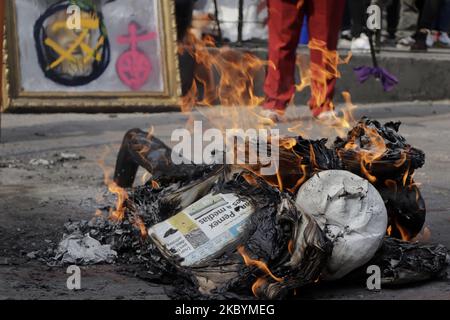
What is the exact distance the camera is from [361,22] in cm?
922

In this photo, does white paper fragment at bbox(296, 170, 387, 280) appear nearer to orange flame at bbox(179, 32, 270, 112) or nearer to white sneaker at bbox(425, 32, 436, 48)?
orange flame at bbox(179, 32, 270, 112)

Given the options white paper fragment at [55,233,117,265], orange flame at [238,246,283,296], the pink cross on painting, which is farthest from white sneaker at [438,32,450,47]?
orange flame at [238,246,283,296]

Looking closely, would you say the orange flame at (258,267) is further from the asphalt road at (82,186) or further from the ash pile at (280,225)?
the asphalt road at (82,186)

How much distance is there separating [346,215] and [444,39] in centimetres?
825

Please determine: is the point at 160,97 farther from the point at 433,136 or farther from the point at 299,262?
the point at 299,262

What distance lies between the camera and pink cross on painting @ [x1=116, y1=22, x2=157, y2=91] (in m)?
8.85

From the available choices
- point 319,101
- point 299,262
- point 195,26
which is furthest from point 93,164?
point 195,26

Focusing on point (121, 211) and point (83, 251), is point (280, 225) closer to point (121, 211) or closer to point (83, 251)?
point (83, 251)

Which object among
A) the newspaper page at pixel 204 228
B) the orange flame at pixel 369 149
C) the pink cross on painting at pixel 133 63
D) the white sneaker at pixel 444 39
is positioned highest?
the orange flame at pixel 369 149

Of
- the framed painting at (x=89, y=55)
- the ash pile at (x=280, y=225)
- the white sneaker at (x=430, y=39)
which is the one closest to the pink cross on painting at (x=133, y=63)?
the framed painting at (x=89, y=55)

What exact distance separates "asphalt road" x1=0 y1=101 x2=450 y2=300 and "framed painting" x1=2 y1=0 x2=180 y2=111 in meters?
0.23

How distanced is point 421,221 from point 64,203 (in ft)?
6.54

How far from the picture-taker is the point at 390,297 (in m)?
3.53

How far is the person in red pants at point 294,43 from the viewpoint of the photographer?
7727 millimetres
